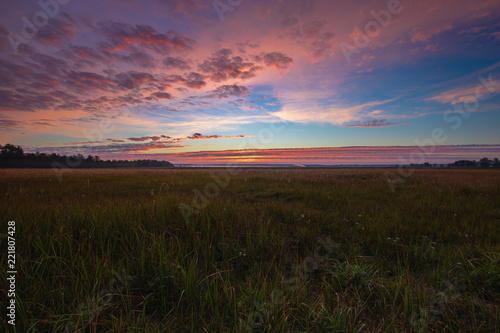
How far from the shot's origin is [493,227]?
4137 millimetres

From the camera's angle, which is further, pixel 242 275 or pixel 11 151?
pixel 11 151

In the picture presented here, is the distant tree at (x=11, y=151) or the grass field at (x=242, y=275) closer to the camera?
the grass field at (x=242, y=275)

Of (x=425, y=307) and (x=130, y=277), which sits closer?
(x=425, y=307)

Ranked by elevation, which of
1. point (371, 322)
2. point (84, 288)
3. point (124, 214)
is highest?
point (124, 214)

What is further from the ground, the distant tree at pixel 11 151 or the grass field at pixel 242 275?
the distant tree at pixel 11 151

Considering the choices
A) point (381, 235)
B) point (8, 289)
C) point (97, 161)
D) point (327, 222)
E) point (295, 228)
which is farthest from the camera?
point (97, 161)

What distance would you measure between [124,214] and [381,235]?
480 cm

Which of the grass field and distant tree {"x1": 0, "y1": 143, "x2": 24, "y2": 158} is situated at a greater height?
distant tree {"x1": 0, "y1": 143, "x2": 24, "y2": 158}

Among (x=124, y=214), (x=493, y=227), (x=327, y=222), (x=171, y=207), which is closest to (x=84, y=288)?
(x=124, y=214)

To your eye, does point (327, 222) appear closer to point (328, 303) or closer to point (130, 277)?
point (328, 303)

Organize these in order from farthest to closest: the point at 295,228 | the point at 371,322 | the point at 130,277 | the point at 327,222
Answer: the point at 327,222 < the point at 295,228 < the point at 130,277 < the point at 371,322

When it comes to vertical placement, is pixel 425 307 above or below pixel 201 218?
below

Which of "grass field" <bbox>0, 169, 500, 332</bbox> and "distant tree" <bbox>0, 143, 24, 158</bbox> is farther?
"distant tree" <bbox>0, 143, 24, 158</bbox>

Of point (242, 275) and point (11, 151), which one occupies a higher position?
point (11, 151)
